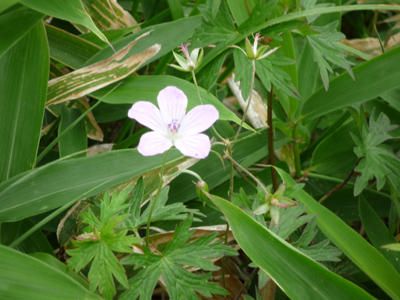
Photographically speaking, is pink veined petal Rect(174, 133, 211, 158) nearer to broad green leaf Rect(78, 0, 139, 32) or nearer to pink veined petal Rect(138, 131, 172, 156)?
pink veined petal Rect(138, 131, 172, 156)

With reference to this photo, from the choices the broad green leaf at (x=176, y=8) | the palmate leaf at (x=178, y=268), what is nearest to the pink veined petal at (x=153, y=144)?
the palmate leaf at (x=178, y=268)

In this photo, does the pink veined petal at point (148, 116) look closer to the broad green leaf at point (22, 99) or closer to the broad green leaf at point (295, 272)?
the broad green leaf at point (295, 272)

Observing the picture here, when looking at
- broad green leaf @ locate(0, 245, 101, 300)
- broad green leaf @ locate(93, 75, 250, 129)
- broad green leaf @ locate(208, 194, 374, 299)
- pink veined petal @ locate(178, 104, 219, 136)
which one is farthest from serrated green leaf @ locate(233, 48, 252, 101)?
broad green leaf @ locate(0, 245, 101, 300)

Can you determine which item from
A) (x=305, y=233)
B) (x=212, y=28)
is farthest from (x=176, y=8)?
(x=305, y=233)

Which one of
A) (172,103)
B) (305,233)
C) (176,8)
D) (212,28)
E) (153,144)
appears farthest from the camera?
(176,8)

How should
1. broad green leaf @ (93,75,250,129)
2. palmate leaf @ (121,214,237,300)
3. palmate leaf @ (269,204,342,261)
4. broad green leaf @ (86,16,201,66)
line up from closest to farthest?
1. palmate leaf @ (121,214,237,300)
2. palmate leaf @ (269,204,342,261)
3. broad green leaf @ (93,75,250,129)
4. broad green leaf @ (86,16,201,66)

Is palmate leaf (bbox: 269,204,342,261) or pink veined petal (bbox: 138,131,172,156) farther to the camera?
palmate leaf (bbox: 269,204,342,261)

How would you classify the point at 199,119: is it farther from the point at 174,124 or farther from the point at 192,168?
the point at 192,168
